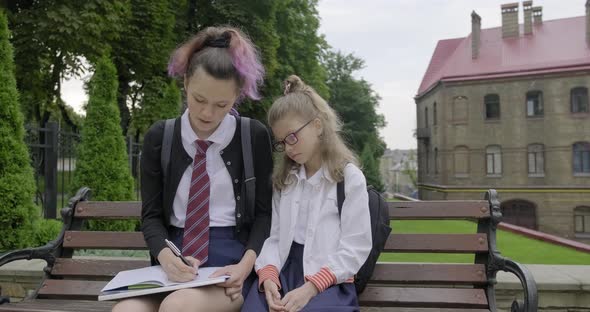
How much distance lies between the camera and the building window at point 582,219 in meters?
29.6

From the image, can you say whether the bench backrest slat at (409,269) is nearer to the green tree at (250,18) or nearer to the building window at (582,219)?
the green tree at (250,18)

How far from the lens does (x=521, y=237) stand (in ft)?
38.2

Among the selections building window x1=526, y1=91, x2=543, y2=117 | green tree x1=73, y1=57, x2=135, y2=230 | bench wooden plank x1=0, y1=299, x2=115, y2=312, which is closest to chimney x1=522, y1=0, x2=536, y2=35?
building window x1=526, y1=91, x2=543, y2=117

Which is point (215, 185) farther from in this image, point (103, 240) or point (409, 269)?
point (409, 269)

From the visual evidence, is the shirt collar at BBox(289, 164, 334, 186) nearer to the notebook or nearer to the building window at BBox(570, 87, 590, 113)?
the notebook

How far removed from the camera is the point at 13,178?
576 cm

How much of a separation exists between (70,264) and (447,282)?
240cm

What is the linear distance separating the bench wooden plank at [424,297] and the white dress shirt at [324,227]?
59 centimetres

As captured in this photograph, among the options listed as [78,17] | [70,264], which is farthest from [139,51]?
[70,264]

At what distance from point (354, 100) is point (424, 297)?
4275 cm

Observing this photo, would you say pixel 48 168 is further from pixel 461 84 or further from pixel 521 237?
pixel 461 84

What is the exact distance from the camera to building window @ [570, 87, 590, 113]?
29.5 m

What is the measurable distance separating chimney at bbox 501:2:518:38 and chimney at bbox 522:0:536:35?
70cm

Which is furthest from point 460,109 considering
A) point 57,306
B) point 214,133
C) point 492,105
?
point 57,306
